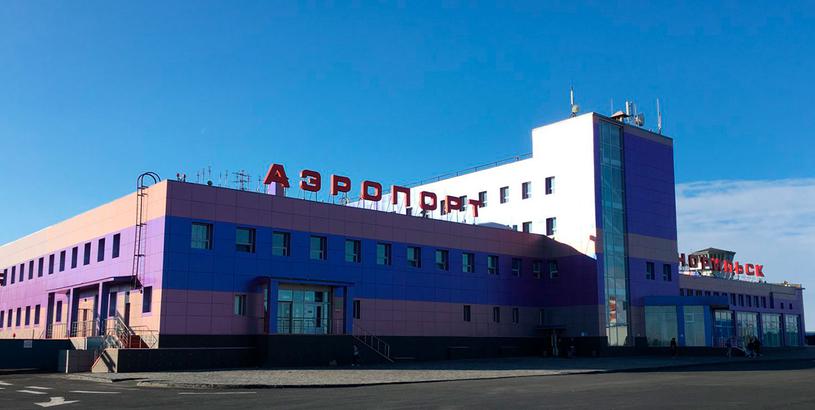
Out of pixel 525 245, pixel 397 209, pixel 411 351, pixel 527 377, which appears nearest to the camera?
pixel 527 377

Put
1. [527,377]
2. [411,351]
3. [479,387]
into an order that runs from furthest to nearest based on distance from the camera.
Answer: [411,351], [527,377], [479,387]

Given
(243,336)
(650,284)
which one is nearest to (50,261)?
(243,336)

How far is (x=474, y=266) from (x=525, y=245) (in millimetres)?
6208

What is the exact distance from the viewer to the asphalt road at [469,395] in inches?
859

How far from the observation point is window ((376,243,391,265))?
54.9 metres

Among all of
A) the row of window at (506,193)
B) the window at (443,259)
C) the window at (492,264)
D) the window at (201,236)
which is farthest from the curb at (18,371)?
the row of window at (506,193)

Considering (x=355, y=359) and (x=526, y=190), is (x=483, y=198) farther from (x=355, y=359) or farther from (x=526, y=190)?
(x=355, y=359)

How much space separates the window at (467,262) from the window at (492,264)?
5.56ft

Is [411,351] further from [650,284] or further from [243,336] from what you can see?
[650,284]

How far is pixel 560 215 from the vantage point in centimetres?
6512

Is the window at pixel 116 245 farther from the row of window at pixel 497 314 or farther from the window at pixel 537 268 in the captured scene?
the window at pixel 537 268

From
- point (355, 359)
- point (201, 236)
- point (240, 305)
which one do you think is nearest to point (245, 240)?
point (201, 236)

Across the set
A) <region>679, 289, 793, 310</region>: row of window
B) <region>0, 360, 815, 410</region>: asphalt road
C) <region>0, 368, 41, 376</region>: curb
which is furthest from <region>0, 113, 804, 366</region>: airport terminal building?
<region>679, 289, 793, 310</region>: row of window

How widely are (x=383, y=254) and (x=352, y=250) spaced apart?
2.83 m
